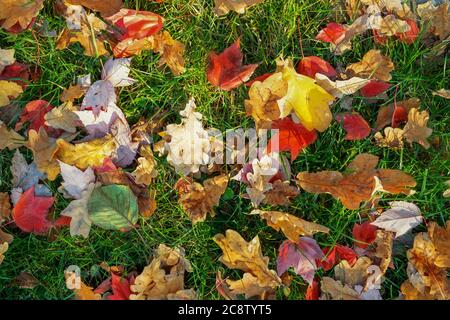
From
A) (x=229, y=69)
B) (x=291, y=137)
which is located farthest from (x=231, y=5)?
(x=291, y=137)

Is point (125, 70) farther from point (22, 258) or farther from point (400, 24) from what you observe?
point (400, 24)

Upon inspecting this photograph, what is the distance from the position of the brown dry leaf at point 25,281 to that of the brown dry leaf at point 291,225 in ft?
3.09

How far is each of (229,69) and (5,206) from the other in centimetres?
108

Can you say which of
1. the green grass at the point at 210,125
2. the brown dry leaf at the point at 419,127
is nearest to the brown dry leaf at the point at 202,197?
the green grass at the point at 210,125

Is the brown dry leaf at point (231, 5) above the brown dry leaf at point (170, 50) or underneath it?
above

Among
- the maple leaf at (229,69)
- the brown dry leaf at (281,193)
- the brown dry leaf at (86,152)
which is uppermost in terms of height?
the maple leaf at (229,69)

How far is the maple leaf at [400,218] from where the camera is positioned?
2.29 meters

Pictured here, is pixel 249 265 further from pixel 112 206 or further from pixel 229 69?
pixel 229 69

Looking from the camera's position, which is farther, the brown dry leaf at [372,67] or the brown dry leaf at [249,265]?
the brown dry leaf at [372,67]

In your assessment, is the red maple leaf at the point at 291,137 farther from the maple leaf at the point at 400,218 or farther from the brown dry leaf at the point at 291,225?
the maple leaf at the point at 400,218

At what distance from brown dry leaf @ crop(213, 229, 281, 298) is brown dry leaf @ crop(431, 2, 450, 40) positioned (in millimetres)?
1154
